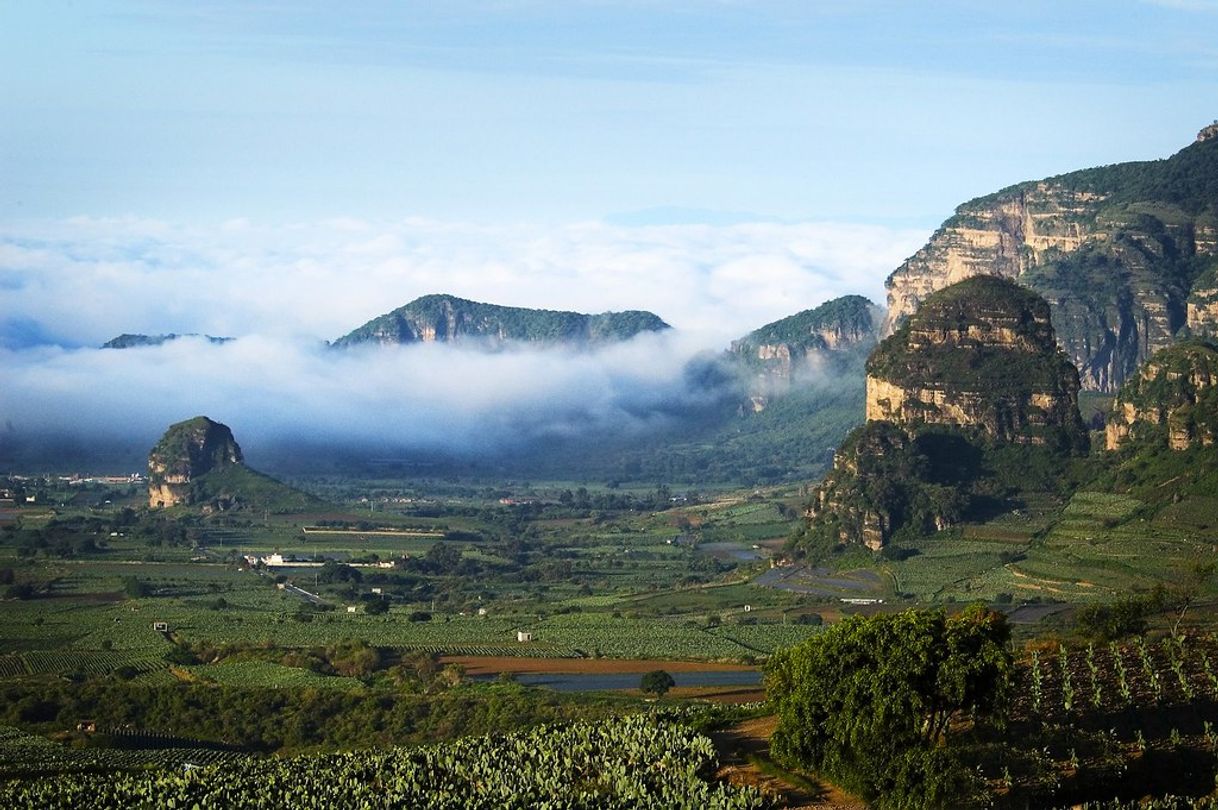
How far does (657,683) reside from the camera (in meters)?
106

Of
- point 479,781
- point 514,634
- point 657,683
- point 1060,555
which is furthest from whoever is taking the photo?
point 1060,555

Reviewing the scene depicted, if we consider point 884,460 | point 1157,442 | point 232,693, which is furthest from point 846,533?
point 232,693

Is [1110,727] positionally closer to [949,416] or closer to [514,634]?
[514,634]

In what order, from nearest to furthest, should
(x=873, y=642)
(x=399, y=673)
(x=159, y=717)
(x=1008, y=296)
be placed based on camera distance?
1. (x=873, y=642)
2. (x=159, y=717)
3. (x=399, y=673)
4. (x=1008, y=296)

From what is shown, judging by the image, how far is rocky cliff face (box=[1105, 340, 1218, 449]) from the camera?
154750mm

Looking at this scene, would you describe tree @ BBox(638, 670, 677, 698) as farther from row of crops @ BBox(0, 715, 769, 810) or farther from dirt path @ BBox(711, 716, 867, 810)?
dirt path @ BBox(711, 716, 867, 810)

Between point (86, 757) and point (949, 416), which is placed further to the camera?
point (949, 416)

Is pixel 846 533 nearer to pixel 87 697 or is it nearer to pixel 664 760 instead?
pixel 87 697

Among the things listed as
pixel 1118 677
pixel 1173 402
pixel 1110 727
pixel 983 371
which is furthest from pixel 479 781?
pixel 983 371

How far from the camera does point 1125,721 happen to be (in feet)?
223

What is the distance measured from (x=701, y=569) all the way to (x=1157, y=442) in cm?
4109

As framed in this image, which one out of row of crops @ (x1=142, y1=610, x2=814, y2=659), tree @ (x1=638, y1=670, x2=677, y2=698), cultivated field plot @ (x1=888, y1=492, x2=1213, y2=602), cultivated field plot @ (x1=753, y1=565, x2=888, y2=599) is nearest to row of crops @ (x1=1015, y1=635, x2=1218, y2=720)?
tree @ (x1=638, y1=670, x2=677, y2=698)

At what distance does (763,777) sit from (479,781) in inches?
387

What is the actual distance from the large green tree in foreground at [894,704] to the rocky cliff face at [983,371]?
108 metres
